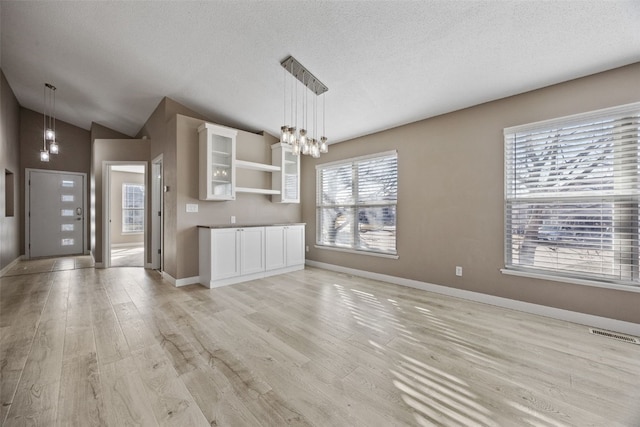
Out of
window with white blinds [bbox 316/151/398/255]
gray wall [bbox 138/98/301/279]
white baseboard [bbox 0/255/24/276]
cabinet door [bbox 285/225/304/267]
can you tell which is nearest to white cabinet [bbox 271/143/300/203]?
gray wall [bbox 138/98/301/279]

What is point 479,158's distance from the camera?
334 centimetres

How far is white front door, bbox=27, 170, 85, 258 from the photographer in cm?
624

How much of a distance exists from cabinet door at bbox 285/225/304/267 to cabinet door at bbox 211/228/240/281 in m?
1.05

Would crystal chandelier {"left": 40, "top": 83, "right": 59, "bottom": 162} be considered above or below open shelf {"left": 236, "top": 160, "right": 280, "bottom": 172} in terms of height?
above

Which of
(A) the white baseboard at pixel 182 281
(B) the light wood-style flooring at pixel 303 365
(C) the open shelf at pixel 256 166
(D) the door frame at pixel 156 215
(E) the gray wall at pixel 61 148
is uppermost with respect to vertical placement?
(E) the gray wall at pixel 61 148

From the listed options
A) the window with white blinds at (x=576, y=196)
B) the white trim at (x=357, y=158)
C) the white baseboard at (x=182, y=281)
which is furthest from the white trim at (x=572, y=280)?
the white baseboard at (x=182, y=281)

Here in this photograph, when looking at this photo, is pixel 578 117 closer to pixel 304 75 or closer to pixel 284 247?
pixel 304 75

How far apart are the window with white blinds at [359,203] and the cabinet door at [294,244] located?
47 cm

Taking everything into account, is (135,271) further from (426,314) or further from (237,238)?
(426,314)

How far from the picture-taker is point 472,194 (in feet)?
11.2

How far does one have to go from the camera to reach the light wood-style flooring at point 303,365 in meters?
1.47

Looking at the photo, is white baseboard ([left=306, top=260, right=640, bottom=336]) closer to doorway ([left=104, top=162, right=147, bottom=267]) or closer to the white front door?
the white front door

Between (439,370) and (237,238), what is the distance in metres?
3.25

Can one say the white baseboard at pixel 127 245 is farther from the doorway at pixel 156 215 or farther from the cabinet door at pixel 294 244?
the cabinet door at pixel 294 244
